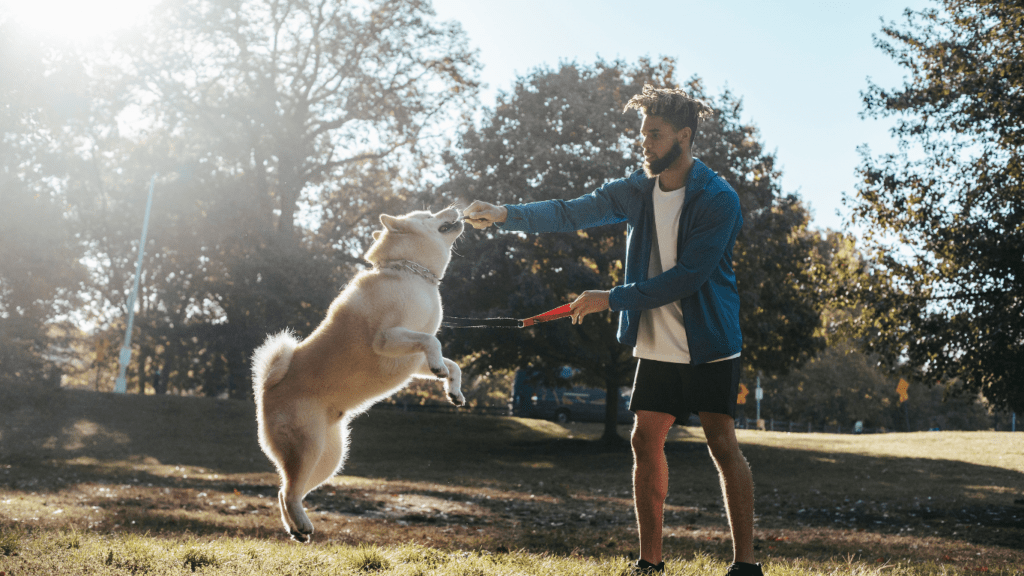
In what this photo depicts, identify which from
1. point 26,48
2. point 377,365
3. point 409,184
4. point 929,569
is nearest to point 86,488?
point 26,48

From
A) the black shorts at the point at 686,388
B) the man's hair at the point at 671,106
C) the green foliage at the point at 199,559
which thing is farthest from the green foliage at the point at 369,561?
the man's hair at the point at 671,106

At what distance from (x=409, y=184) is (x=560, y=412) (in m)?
13.4

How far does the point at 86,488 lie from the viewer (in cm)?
1134

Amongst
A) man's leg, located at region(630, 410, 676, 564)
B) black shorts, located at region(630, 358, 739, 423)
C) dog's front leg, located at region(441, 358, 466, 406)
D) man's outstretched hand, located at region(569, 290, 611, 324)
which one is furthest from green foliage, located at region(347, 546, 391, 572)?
man's outstretched hand, located at region(569, 290, 611, 324)

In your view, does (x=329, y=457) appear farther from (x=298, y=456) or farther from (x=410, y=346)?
(x=410, y=346)

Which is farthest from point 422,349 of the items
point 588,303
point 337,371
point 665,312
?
point 665,312

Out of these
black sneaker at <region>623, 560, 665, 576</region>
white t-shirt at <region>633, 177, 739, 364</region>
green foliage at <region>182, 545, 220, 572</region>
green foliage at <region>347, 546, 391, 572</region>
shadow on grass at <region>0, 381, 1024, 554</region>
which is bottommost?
shadow on grass at <region>0, 381, 1024, 554</region>

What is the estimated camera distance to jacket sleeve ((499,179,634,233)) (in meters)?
4.21

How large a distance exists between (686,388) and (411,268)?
1.61m

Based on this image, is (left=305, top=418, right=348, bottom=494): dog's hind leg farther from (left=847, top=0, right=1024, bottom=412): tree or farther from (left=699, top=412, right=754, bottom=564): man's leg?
(left=847, top=0, right=1024, bottom=412): tree

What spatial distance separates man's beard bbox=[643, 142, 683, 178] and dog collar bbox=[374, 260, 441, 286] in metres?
1.35

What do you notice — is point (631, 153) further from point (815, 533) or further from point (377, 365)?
point (377, 365)

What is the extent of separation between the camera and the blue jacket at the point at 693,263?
3.88m

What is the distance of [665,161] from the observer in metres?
4.10
